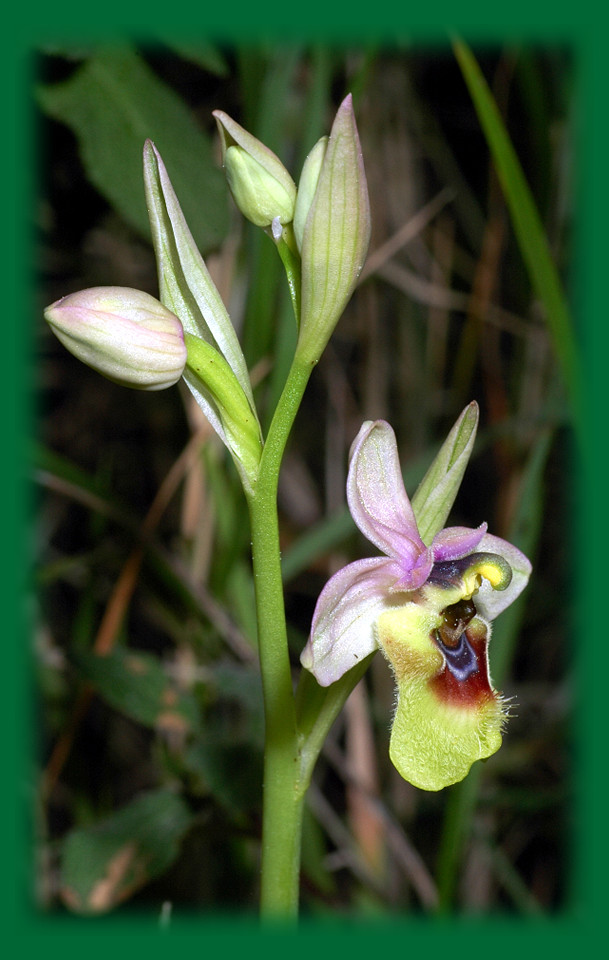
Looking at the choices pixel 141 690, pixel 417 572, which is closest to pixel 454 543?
pixel 417 572

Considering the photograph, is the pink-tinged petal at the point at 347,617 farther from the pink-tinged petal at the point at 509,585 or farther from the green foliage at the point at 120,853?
the green foliage at the point at 120,853

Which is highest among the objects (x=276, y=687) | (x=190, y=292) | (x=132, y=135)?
(x=132, y=135)

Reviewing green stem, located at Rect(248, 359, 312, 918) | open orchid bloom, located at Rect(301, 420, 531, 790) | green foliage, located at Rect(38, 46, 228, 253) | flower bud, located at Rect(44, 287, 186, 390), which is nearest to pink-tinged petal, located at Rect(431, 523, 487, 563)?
open orchid bloom, located at Rect(301, 420, 531, 790)

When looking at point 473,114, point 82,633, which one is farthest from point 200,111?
point 82,633

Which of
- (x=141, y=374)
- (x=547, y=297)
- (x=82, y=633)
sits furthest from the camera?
(x=82, y=633)

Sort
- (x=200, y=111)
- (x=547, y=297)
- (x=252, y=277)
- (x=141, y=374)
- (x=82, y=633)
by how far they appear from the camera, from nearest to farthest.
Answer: (x=141, y=374), (x=547, y=297), (x=252, y=277), (x=82, y=633), (x=200, y=111)

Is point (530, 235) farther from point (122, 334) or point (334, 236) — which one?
point (122, 334)

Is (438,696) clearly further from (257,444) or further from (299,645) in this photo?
(299,645)

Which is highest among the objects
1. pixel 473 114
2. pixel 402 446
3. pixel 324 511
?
pixel 473 114
